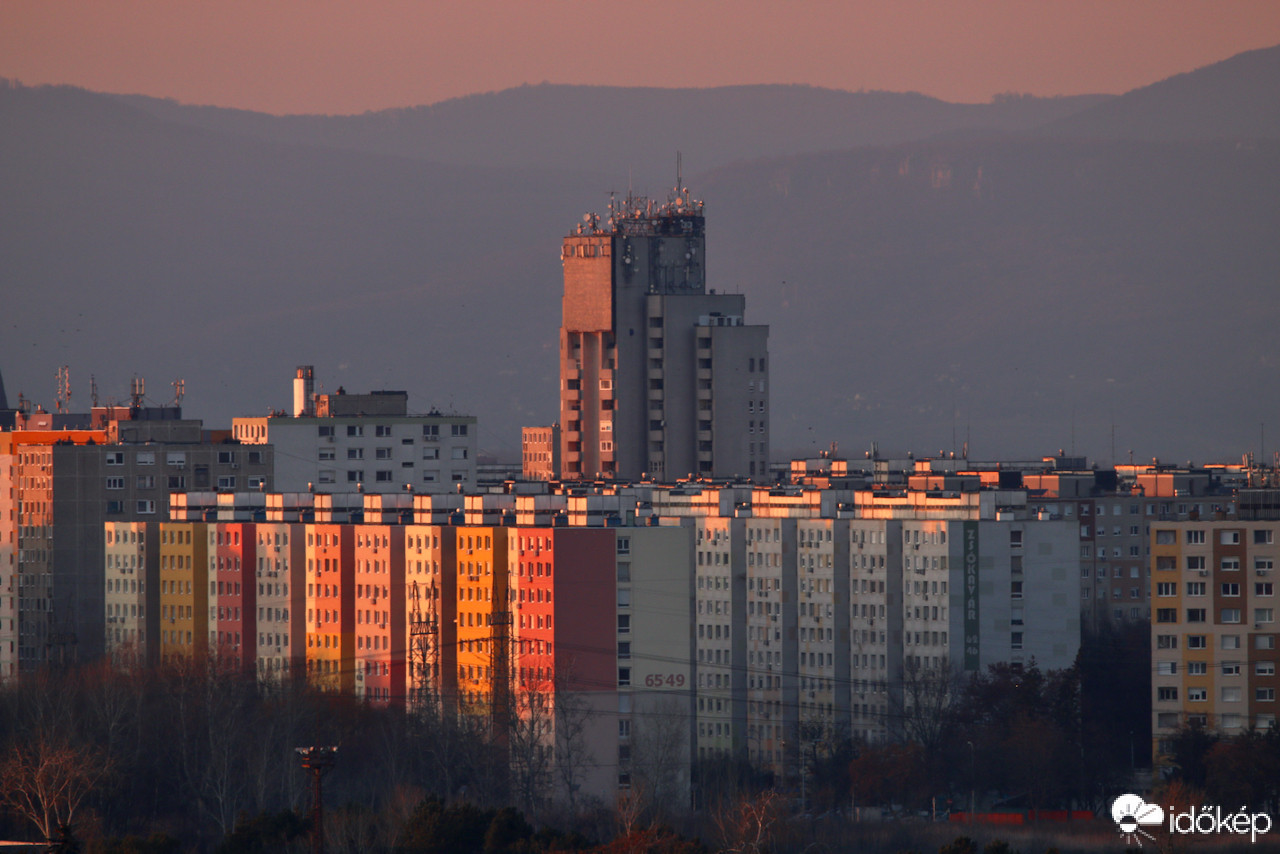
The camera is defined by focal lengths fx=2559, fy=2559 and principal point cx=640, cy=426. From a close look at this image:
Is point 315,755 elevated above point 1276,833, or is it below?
above

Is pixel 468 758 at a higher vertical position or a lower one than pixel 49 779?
lower

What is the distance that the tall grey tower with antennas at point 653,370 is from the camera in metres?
182

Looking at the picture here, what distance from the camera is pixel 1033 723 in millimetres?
102750

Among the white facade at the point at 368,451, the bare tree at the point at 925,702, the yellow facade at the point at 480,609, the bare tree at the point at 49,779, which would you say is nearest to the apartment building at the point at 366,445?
the white facade at the point at 368,451

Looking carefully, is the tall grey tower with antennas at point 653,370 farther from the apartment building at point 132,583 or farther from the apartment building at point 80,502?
the apartment building at point 132,583

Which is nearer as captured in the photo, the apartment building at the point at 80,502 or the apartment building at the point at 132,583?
the apartment building at the point at 132,583

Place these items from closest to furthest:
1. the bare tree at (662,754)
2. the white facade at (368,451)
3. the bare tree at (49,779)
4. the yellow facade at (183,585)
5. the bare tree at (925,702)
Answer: the bare tree at (49,779)
the bare tree at (662,754)
the bare tree at (925,702)
the yellow facade at (183,585)
the white facade at (368,451)

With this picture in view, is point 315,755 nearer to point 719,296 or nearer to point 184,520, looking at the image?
point 184,520

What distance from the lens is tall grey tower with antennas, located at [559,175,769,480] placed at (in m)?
182

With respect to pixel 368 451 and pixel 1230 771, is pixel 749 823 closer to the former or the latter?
pixel 1230 771

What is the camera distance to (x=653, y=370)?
18388 cm

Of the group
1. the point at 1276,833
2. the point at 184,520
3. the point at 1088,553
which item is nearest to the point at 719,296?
the point at 1088,553

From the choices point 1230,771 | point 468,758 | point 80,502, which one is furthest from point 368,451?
point 1230,771

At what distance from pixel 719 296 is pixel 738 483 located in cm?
3438
